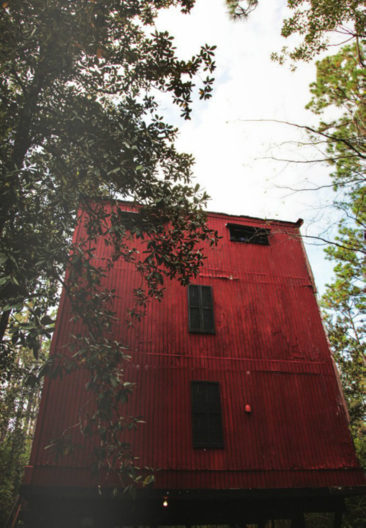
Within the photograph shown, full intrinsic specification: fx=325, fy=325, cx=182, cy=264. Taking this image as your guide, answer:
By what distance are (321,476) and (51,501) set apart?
6.81 metres

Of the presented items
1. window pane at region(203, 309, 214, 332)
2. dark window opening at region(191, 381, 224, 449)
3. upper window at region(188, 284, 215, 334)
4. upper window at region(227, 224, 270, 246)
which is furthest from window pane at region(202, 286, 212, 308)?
upper window at region(227, 224, 270, 246)

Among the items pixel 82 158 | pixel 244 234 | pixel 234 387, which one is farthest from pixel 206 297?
pixel 82 158

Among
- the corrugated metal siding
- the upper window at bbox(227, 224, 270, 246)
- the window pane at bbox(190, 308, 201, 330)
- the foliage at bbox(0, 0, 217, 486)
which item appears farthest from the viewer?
the upper window at bbox(227, 224, 270, 246)

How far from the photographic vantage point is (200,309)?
34.2ft

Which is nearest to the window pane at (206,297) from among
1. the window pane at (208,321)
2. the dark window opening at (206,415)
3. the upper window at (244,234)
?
the window pane at (208,321)

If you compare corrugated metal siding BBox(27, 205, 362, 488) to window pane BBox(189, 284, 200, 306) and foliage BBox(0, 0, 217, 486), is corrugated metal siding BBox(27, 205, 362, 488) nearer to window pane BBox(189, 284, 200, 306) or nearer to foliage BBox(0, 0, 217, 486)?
window pane BBox(189, 284, 200, 306)

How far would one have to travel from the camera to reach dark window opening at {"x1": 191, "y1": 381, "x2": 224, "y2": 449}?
8492 millimetres

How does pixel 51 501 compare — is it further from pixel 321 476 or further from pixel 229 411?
pixel 321 476

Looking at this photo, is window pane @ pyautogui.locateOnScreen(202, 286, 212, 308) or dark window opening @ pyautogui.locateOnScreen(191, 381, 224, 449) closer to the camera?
dark window opening @ pyautogui.locateOnScreen(191, 381, 224, 449)

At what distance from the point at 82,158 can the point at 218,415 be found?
7296mm

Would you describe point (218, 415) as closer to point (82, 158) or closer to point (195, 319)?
point (195, 319)

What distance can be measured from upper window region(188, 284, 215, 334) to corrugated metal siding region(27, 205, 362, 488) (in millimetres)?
191

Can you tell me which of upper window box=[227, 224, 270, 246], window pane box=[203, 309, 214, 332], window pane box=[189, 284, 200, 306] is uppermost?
upper window box=[227, 224, 270, 246]

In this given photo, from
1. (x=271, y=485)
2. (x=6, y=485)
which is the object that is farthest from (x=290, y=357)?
(x=6, y=485)
